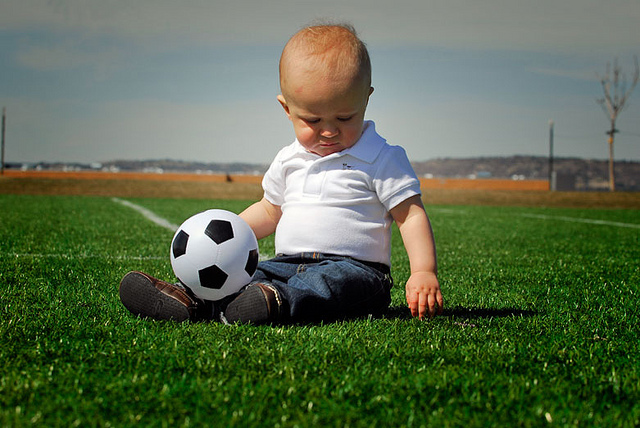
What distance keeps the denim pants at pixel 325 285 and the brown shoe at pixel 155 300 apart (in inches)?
13.4

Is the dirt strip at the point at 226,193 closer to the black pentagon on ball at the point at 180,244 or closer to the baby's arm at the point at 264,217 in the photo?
the baby's arm at the point at 264,217

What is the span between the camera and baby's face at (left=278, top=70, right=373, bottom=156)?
2.50m

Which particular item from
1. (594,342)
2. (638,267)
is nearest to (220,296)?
(594,342)

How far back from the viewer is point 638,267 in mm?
5211

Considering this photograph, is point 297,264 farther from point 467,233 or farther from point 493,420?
point 467,233

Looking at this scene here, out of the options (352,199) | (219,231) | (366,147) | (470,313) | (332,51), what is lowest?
(470,313)

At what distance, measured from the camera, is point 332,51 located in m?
2.51

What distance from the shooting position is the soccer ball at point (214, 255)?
2574mm

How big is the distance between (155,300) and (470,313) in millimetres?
1502

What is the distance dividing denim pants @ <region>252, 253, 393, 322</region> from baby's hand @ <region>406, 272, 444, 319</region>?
0.69 feet

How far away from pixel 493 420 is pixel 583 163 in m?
152

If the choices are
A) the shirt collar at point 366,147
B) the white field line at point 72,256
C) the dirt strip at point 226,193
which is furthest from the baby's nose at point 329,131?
the dirt strip at point 226,193

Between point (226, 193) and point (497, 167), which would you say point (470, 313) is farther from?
point (497, 167)

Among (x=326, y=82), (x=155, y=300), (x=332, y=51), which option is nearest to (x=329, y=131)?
(x=326, y=82)
